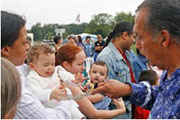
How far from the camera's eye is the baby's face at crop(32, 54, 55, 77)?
236cm

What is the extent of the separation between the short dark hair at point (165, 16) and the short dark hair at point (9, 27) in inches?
32.6

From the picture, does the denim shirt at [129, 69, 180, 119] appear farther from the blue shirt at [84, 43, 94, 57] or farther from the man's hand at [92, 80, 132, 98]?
the blue shirt at [84, 43, 94, 57]

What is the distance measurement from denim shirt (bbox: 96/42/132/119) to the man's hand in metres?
1.42

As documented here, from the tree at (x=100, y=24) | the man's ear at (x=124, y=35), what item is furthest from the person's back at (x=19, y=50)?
the tree at (x=100, y=24)

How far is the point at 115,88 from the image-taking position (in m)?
1.96

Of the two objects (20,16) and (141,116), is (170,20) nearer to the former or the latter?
(20,16)

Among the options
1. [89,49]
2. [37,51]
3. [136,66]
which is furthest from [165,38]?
[89,49]

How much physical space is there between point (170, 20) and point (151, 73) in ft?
7.26

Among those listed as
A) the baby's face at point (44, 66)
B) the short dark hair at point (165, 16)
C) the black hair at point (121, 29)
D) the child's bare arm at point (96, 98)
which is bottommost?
the child's bare arm at point (96, 98)

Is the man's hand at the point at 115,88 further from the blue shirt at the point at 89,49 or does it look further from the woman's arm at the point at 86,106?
the blue shirt at the point at 89,49

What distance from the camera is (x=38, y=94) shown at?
211 centimetres

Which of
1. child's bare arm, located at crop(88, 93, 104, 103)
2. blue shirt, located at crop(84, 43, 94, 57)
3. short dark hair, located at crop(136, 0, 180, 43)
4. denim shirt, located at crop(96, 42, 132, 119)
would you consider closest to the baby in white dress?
child's bare arm, located at crop(88, 93, 104, 103)

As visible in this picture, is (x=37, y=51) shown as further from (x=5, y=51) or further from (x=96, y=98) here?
(x=96, y=98)

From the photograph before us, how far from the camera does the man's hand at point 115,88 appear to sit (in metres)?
1.94
